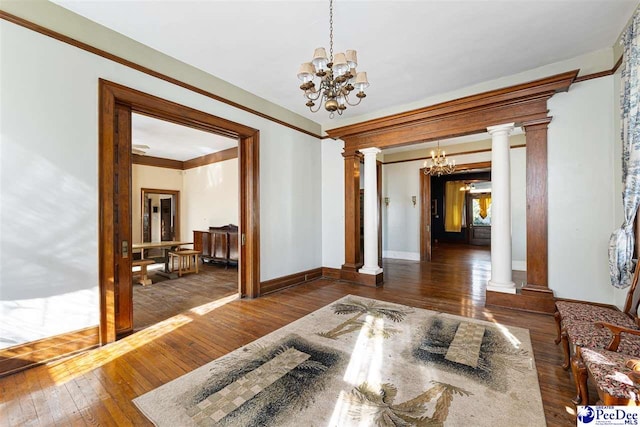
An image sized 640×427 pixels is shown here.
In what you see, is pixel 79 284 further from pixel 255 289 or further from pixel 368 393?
pixel 368 393

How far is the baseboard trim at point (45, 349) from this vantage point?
2.13 metres

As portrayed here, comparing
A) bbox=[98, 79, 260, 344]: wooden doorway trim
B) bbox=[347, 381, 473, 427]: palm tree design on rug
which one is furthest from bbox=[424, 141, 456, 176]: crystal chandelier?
bbox=[347, 381, 473, 427]: palm tree design on rug

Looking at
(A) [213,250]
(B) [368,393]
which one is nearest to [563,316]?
(B) [368,393]

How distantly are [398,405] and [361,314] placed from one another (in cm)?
166

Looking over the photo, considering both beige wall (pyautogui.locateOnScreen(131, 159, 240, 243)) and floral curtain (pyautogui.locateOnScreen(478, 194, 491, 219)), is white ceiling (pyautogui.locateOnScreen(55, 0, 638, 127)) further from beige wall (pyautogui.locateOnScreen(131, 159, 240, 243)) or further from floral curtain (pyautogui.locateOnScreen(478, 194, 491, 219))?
floral curtain (pyautogui.locateOnScreen(478, 194, 491, 219))

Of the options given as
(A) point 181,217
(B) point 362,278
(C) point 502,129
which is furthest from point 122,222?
(A) point 181,217

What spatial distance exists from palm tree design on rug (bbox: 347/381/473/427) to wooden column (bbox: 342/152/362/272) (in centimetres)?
325

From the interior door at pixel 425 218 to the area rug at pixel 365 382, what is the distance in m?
4.49

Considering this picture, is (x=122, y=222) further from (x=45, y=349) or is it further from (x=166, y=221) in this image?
(x=166, y=221)

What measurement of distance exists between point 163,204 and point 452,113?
10.3 meters

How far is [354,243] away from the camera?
519 cm

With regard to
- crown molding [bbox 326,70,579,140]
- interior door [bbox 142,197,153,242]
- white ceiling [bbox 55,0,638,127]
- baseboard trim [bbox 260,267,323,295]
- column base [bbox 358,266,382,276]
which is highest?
white ceiling [bbox 55,0,638,127]

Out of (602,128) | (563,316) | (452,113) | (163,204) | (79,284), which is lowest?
(563,316)

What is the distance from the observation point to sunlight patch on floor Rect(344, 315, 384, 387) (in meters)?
2.05
